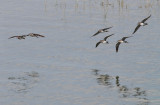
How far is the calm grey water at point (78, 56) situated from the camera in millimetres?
23406

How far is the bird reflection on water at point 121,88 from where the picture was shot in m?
22.9

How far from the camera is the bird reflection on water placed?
2292cm

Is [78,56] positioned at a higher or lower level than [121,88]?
→ higher

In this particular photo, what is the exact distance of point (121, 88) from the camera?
24.2 meters

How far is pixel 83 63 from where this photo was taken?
92.5 feet

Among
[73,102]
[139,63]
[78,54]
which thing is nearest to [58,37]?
[78,54]

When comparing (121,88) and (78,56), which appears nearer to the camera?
(121,88)

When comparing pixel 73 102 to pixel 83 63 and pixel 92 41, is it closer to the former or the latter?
pixel 83 63

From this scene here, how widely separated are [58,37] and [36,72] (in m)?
7.57

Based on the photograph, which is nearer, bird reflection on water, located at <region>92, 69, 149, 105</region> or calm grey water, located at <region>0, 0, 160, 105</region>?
bird reflection on water, located at <region>92, 69, 149, 105</region>

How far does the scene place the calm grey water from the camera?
23406mm

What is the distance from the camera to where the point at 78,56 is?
29406 mm

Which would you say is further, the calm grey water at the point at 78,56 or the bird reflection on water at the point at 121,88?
the calm grey water at the point at 78,56

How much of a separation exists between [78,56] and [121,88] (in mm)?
5494
